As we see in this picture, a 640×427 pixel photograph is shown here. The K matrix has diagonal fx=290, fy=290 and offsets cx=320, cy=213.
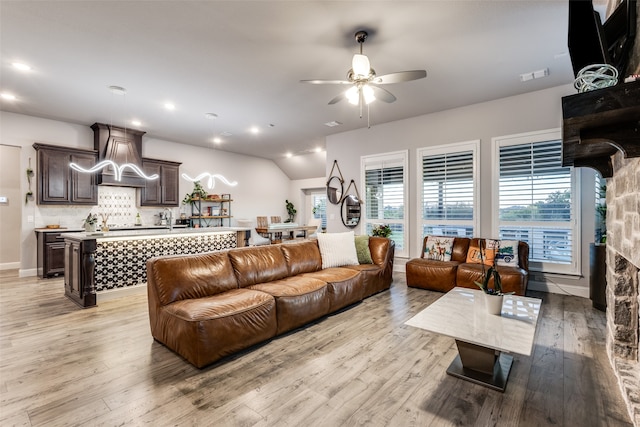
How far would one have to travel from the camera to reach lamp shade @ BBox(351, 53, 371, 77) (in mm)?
2881

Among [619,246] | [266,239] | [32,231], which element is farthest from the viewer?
[266,239]

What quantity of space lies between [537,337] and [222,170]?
832 centimetres

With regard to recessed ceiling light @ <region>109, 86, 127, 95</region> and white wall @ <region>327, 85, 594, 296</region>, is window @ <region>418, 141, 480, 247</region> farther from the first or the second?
recessed ceiling light @ <region>109, 86, 127, 95</region>

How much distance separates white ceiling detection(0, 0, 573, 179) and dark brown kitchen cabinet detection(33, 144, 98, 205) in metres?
0.80

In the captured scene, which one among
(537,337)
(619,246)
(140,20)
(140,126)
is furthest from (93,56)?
(537,337)

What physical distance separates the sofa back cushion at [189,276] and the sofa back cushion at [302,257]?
851mm

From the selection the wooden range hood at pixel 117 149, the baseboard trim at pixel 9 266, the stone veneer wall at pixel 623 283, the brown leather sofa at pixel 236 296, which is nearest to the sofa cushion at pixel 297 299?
the brown leather sofa at pixel 236 296

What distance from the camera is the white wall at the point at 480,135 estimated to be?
4.35 meters

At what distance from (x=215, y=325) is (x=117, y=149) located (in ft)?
19.2

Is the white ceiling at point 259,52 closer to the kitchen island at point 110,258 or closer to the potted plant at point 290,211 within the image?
the kitchen island at point 110,258

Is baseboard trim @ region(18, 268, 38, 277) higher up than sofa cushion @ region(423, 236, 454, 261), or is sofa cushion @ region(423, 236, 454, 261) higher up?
sofa cushion @ region(423, 236, 454, 261)

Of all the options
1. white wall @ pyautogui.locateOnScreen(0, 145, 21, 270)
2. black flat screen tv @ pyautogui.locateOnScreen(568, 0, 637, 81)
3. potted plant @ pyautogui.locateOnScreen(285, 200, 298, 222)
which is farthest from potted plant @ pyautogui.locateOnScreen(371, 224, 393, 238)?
white wall @ pyautogui.locateOnScreen(0, 145, 21, 270)

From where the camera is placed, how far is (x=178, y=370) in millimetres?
2359

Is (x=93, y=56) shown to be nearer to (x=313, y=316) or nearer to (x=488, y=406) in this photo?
(x=313, y=316)
